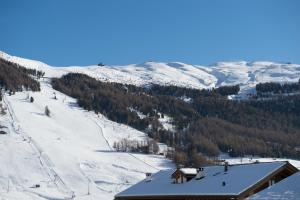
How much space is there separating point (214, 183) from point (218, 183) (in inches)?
23.4

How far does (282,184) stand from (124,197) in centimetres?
3050

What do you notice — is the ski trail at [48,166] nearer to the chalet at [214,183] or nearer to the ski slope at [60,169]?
the ski slope at [60,169]

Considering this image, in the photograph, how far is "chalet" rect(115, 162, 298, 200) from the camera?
55844 millimetres

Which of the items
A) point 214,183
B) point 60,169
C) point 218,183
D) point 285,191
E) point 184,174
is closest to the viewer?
point 285,191

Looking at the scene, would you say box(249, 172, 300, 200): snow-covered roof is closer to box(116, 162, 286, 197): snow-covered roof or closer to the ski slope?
box(116, 162, 286, 197): snow-covered roof

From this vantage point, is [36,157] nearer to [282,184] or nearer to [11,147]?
[11,147]

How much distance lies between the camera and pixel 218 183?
5959 cm

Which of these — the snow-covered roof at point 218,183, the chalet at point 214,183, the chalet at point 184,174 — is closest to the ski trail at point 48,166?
the chalet at point 214,183

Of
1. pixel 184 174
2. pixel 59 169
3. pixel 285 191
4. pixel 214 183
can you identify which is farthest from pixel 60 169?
pixel 285 191

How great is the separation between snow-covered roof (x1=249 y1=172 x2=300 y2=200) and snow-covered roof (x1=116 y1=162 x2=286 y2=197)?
10.8 metres

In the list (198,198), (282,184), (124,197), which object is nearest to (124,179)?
(124,197)

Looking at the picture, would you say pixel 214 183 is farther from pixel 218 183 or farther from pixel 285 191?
pixel 285 191

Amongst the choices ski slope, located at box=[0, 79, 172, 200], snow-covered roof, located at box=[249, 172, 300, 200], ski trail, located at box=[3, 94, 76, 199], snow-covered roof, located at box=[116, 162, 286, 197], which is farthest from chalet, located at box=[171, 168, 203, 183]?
ski trail, located at box=[3, 94, 76, 199]

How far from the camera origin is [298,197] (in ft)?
131
